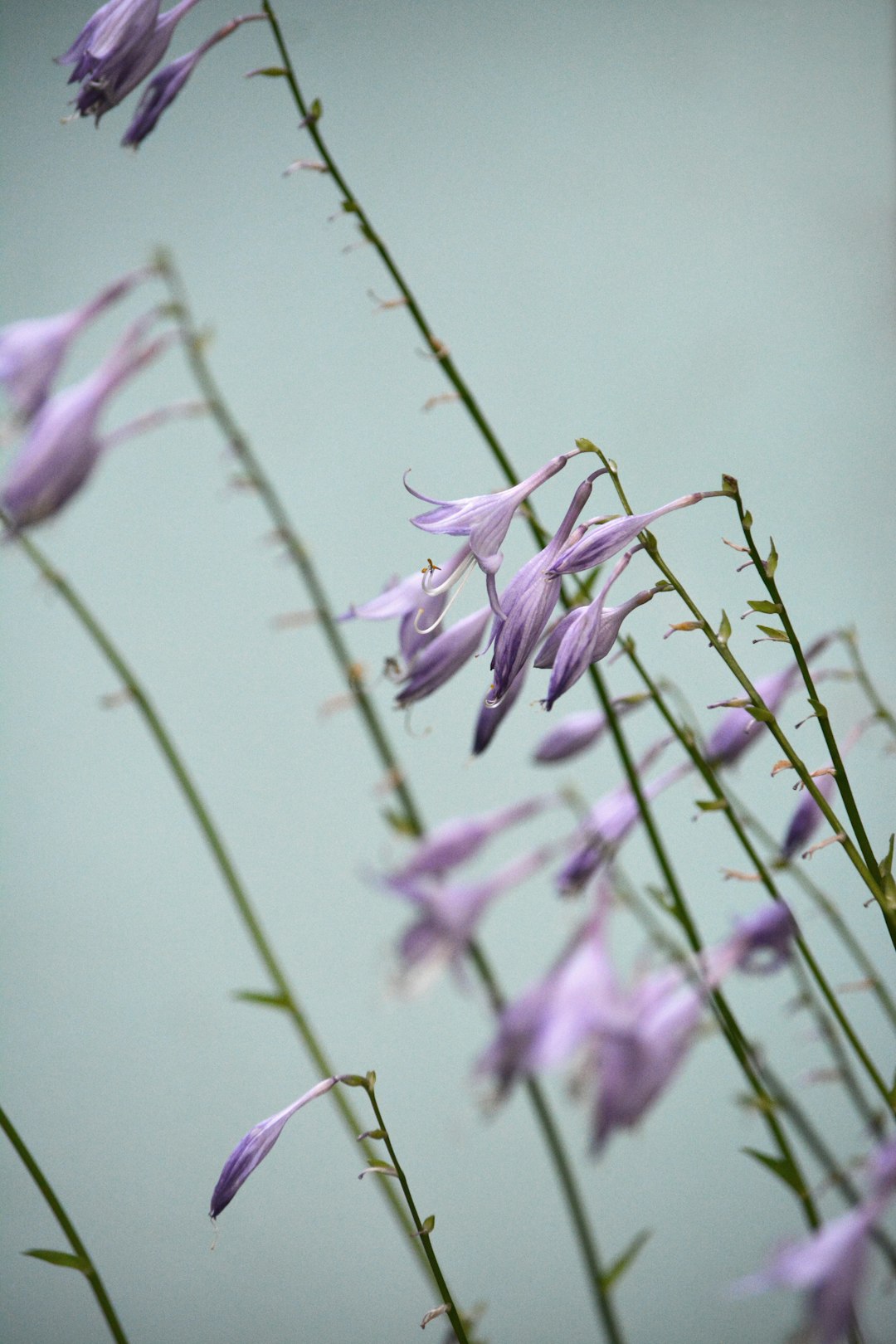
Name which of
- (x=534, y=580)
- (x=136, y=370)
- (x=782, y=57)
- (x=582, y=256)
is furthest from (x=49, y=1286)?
(x=782, y=57)

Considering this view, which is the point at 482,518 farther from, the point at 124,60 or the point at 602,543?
the point at 124,60

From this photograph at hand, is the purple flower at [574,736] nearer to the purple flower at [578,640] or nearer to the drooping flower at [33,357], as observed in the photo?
the purple flower at [578,640]

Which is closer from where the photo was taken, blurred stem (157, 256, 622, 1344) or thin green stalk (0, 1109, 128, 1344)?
thin green stalk (0, 1109, 128, 1344)

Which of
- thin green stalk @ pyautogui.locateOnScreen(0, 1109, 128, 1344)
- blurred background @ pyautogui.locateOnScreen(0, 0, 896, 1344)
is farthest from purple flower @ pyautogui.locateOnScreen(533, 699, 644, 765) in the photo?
blurred background @ pyautogui.locateOnScreen(0, 0, 896, 1344)

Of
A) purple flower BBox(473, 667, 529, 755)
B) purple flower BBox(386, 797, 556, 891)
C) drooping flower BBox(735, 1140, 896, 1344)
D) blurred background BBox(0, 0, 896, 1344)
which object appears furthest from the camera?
blurred background BBox(0, 0, 896, 1344)

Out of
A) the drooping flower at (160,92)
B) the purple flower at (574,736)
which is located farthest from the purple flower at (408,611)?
the drooping flower at (160,92)

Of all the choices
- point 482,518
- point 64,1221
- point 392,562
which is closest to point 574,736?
point 482,518

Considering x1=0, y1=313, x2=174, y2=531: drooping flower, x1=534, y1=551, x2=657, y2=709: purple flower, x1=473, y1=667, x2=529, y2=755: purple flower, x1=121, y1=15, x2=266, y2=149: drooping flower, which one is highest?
x1=121, y1=15, x2=266, y2=149: drooping flower

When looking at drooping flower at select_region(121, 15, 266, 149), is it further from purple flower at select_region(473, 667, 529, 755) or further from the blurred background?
the blurred background
